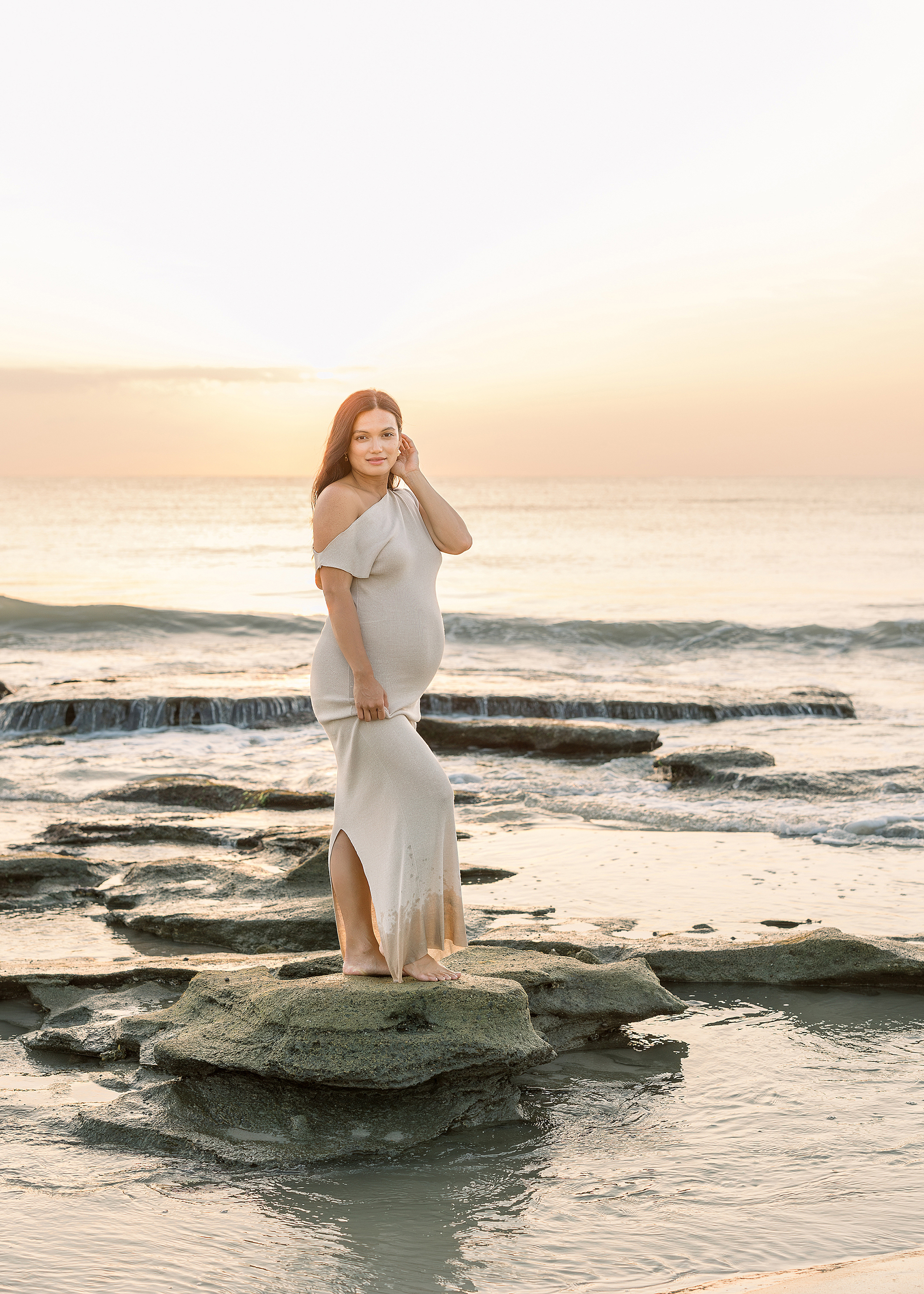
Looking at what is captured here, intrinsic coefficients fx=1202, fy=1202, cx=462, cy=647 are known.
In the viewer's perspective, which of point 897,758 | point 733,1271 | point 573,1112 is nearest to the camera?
point 733,1271

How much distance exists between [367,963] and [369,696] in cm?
104

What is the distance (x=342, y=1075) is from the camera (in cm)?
405

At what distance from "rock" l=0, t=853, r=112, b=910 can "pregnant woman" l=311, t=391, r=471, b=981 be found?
3426 mm

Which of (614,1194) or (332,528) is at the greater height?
(332,528)

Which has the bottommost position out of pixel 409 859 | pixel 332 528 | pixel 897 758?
pixel 897 758

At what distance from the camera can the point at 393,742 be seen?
434cm

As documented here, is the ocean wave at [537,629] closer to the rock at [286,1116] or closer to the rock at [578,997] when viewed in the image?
the rock at [578,997]

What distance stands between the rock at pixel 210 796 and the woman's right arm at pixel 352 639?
6040mm

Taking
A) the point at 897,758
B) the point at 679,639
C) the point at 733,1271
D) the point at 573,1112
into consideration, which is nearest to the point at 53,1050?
the point at 573,1112

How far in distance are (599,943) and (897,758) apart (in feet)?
26.4

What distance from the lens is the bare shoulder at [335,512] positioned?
14.1 feet

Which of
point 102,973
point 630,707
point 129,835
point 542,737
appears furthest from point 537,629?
point 102,973

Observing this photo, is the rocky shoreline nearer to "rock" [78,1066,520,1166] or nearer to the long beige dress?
"rock" [78,1066,520,1166]

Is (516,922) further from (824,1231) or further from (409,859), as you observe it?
(824,1231)
